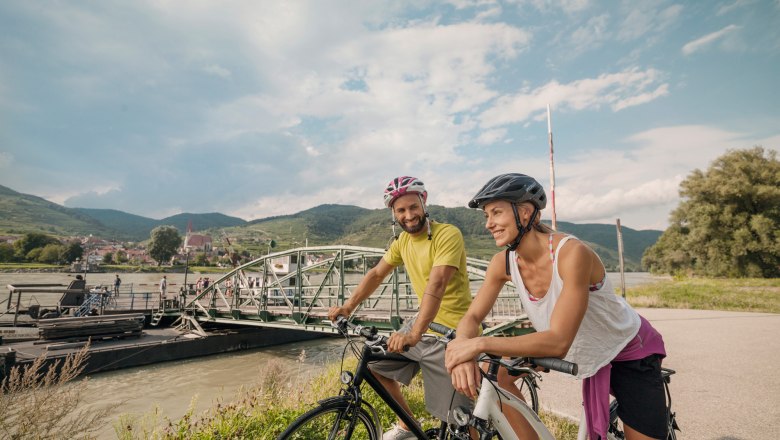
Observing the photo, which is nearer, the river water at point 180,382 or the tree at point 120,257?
the river water at point 180,382

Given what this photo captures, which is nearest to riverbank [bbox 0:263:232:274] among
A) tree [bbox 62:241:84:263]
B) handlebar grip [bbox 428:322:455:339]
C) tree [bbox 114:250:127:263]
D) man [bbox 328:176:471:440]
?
tree [bbox 62:241:84:263]

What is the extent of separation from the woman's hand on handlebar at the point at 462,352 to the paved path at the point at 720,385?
416 cm

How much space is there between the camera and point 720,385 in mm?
6211

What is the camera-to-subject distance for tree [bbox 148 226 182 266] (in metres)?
95.4

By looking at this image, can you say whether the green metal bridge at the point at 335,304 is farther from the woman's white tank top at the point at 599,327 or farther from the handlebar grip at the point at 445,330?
the woman's white tank top at the point at 599,327

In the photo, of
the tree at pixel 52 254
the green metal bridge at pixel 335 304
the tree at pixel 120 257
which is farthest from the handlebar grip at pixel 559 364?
the tree at pixel 120 257

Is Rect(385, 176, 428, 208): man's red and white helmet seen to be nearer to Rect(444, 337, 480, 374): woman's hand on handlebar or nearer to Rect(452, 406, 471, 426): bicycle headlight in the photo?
Rect(444, 337, 480, 374): woman's hand on handlebar

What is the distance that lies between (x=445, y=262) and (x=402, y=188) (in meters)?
0.60

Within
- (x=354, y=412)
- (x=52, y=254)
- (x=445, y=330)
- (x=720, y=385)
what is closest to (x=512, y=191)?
(x=445, y=330)

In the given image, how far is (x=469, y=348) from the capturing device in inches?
62.3

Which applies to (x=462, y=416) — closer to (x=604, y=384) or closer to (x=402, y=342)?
(x=402, y=342)

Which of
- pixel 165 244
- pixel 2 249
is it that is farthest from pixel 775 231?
pixel 2 249

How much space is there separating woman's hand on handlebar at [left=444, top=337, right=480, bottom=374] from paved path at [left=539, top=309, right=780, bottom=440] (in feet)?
13.6

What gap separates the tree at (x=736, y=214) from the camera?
31953 millimetres
